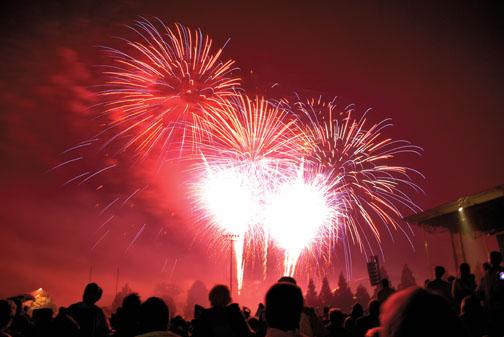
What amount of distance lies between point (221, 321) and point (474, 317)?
4995 mm

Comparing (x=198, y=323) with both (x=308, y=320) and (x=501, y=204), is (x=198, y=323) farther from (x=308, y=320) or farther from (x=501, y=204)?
(x=501, y=204)

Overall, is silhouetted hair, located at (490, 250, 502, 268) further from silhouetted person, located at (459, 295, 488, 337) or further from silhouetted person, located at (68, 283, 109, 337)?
silhouetted person, located at (68, 283, 109, 337)

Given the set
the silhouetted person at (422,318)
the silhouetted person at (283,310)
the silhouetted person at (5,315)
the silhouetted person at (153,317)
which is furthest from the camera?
the silhouetted person at (5,315)

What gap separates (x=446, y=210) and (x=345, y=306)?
1903 inches

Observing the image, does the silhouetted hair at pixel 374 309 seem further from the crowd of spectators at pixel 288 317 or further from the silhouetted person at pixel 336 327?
the silhouetted person at pixel 336 327

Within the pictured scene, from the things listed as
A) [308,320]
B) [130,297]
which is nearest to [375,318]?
[308,320]

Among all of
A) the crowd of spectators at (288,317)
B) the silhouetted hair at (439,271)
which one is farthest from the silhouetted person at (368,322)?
the silhouetted hair at (439,271)

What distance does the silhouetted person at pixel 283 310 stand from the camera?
3432 millimetres

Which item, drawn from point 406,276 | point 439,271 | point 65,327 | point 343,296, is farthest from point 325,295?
point 65,327

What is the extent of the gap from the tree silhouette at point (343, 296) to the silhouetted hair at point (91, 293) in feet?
245

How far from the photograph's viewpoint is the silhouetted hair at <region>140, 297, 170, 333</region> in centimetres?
→ 411

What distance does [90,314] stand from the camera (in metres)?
6.40

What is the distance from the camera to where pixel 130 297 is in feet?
20.7

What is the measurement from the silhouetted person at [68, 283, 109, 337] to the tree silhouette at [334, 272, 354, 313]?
74714mm
